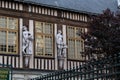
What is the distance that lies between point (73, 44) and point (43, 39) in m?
2.15

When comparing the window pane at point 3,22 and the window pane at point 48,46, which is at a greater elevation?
the window pane at point 3,22

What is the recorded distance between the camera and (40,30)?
2169 cm

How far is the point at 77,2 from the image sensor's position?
24.2m

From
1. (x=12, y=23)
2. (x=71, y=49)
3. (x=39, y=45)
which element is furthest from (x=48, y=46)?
(x=12, y=23)

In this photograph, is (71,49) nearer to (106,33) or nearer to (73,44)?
(73,44)

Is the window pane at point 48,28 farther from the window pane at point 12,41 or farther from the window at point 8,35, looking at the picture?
the window pane at point 12,41

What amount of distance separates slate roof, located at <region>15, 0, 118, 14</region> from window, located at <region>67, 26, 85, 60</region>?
3.99 ft

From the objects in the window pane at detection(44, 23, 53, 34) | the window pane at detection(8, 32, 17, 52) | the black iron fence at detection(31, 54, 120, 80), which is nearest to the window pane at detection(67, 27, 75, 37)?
the window pane at detection(44, 23, 53, 34)

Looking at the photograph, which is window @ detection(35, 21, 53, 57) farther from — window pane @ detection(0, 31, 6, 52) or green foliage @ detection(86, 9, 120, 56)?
green foliage @ detection(86, 9, 120, 56)

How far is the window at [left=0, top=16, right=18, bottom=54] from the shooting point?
20.3 m

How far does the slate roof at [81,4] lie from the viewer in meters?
22.0

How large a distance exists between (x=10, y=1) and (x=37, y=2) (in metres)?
1.69

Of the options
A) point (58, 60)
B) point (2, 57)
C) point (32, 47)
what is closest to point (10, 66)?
point (2, 57)

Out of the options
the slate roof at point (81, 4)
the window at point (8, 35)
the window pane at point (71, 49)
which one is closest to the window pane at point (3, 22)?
the window at point (8, 35)
